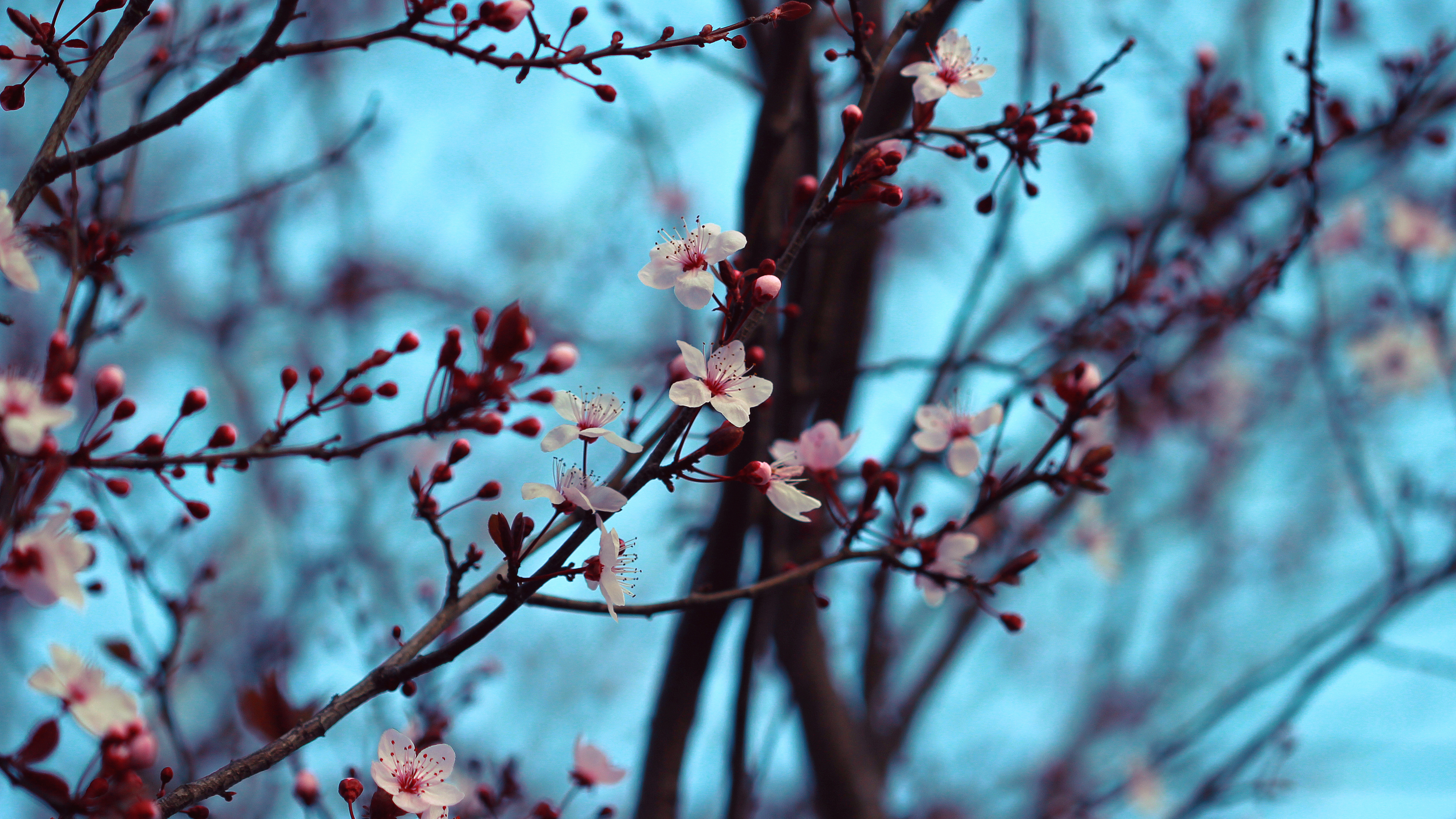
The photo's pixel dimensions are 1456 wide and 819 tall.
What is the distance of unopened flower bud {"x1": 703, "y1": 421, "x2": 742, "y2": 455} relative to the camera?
106cm

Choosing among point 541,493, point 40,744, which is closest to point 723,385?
point 541,493

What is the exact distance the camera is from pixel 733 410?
1074 mm

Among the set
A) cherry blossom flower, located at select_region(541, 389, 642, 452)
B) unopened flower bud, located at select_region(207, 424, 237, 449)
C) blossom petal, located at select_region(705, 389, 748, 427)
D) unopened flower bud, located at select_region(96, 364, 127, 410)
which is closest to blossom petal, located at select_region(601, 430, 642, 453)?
cherry blossom flower, located at select_region(541, 389, 642, 452)

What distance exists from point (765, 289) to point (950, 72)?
0.66m

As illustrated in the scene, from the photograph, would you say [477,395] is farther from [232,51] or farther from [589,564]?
[232,51]

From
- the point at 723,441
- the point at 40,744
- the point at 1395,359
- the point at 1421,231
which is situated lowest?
the point at 40,744

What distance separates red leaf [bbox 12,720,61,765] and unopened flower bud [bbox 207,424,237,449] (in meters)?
0.33

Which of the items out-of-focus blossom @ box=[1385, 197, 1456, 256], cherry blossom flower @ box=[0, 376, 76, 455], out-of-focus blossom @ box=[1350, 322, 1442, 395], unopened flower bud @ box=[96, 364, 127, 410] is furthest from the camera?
out-of-focus blossom @ box=[1350, 322, 1442, 395]

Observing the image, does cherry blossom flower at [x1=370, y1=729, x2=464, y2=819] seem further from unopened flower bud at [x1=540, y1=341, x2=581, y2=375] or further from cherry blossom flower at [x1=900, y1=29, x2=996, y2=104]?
cherry blossom flower at [x1=900, y1=29, x2=996, y2=104]

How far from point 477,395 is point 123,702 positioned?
49 centimetres

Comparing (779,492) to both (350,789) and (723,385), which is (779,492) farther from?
(350,789)

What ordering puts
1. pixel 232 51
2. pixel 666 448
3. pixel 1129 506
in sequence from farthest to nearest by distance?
pixel 1129 506 < pixel 232 51 < pixel 666 448

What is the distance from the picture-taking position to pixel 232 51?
1917 millimetres

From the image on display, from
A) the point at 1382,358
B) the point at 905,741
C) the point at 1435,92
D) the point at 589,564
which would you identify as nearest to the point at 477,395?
the point at 589,564
